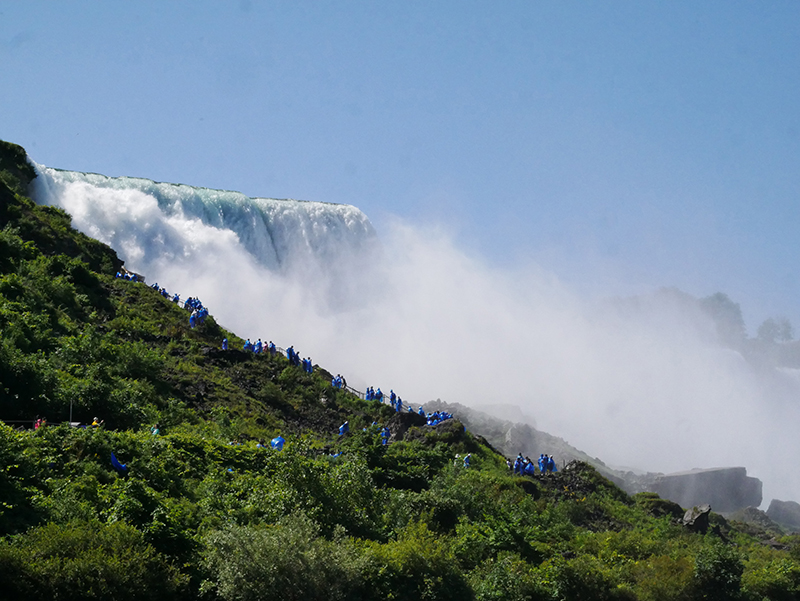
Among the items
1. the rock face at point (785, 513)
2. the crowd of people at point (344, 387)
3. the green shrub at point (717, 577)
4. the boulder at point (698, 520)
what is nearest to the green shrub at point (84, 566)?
the green shrub at point (717, 577)

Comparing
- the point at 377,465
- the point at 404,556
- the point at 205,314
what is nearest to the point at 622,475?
the point at 205,314

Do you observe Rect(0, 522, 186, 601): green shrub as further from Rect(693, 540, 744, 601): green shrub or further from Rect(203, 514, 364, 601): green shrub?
Rect(693, 540, 744, 601): green shrub

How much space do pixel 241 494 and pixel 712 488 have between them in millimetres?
60254

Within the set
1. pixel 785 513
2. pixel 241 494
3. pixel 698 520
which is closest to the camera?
pixel 241 494

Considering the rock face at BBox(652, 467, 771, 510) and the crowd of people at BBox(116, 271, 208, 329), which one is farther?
the rock face at BBox(652, 467, 771, 510)

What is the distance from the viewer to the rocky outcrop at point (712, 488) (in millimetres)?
63656

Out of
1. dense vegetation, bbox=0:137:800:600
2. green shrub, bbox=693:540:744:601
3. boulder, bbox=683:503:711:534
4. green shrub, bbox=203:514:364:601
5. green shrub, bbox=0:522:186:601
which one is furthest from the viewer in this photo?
boulder, bbox=683:503:711:534

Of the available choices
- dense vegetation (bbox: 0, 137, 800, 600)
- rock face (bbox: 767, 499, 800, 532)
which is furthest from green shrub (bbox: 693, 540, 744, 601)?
rock face (bbox: 767, 499, 800, 532)

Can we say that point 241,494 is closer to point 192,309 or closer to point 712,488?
point 192,309

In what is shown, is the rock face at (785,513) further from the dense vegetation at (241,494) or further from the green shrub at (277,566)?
the green shrub at (277,566)

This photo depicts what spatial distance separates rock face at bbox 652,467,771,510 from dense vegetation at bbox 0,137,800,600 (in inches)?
1185

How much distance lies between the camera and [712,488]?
6681 cm

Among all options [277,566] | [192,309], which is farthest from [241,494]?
[192,309]

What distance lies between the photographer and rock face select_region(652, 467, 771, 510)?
63.7 m
